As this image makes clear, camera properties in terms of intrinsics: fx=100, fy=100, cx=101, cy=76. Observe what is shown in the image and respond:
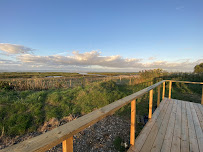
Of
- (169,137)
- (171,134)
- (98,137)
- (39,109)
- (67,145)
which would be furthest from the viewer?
(39,109)

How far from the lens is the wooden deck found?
1800 mm

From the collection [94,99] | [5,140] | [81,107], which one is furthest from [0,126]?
[94,99]

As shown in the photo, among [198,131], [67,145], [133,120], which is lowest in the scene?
[198,131]

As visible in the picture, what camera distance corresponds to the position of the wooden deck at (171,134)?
1800 millimetres

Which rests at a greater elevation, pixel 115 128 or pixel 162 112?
pixel 162 112

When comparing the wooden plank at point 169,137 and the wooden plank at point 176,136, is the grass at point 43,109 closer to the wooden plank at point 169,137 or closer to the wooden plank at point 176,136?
the wooden plank at point 169,137

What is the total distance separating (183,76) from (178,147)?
1198 centimetres

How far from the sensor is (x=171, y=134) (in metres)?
2.18

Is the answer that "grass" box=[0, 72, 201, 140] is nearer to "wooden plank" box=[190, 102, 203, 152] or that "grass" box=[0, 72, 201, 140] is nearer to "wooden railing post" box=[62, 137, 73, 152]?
"wooden plank" box=[190, 102, 203, 152]

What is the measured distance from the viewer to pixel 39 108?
192 inches

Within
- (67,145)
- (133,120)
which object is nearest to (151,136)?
(133,120)

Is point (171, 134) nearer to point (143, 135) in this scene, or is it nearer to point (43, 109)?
point (143, 135)

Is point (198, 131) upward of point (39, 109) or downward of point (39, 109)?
upward

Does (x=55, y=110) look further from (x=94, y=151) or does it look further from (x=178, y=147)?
(x=178, y=147)
